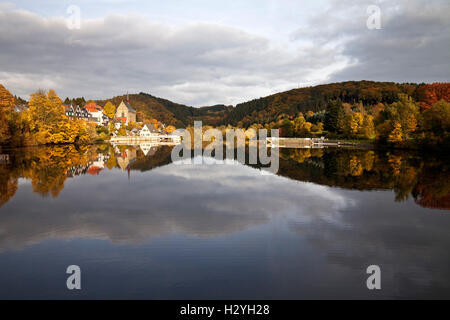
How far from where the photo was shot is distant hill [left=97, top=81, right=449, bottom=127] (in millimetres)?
136000

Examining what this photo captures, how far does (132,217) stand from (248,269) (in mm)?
5956

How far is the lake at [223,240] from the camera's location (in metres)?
6.35

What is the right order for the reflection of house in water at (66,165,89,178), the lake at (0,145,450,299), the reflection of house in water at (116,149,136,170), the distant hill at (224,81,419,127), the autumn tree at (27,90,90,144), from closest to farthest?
the lake at (0,145,450,299) → the reflection of house in water at (66,165,89,178) → the reflection of house in water at (116,149,136,170) → the autumn tree at (27,90,90,144) → the distant hill at (224,81,419,127)

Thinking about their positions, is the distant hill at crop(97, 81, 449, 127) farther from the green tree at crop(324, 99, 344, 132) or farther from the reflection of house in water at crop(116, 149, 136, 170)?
the reflection of house in water at crop(116, 149, 136, 170)

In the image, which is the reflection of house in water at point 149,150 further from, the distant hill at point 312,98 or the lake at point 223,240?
the distant hill at point 312,98

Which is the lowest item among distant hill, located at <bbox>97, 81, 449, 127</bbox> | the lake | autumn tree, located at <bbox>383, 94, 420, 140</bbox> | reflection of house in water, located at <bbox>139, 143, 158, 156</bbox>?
the lake

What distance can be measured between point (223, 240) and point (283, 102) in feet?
551

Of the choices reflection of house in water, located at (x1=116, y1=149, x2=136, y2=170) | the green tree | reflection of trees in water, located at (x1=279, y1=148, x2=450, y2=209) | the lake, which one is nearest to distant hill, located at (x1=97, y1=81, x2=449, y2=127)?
the green tree

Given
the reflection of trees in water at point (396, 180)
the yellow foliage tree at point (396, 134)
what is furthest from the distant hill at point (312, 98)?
the reflection of trees in water at point (396, 180)

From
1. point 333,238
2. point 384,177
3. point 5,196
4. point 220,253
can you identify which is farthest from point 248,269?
point 384,177

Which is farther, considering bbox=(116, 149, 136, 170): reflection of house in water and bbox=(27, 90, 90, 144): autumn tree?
bbox=(27, 90, 90, 144): autumn tree

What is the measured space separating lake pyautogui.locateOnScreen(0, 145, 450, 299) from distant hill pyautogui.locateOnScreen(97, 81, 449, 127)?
119 m

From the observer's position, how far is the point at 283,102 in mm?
170250
